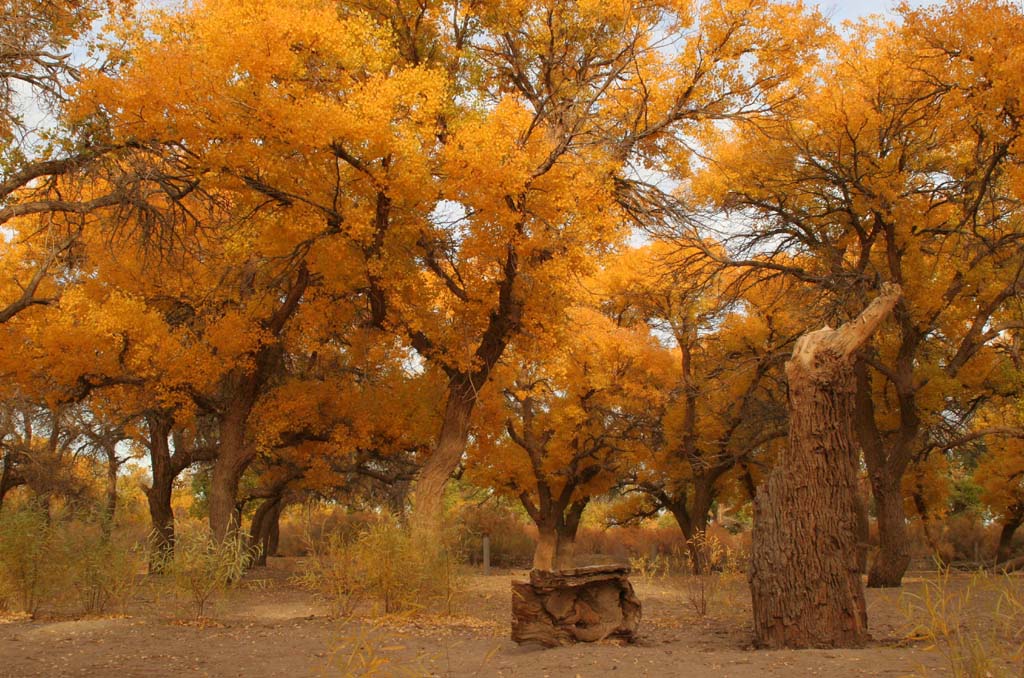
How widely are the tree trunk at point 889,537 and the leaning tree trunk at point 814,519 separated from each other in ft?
22.5

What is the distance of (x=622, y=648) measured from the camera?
6.73 metres

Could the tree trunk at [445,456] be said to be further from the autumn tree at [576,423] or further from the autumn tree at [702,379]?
the autumn tree at [702,379]

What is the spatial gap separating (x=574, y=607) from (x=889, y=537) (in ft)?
25.3

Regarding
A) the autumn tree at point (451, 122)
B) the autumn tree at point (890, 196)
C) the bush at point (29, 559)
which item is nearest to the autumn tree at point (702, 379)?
the autumn tree at point (890, 196)

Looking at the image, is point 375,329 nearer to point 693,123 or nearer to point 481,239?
point 481,239

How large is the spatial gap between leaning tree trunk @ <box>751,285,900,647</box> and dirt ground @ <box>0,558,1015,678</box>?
1.01 ft

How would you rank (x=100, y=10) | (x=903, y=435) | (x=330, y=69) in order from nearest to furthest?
(x=100, y=10), (x=330, y=69), (x=903, y=435)

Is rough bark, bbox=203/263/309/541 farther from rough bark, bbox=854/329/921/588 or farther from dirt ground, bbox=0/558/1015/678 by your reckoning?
rough bark, bbox=854/329/921/588

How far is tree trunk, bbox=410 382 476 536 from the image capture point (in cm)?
1251

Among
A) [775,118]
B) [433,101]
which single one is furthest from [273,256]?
[775,118]

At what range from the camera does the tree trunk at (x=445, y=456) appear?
12.5 m

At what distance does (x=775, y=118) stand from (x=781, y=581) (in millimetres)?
7911

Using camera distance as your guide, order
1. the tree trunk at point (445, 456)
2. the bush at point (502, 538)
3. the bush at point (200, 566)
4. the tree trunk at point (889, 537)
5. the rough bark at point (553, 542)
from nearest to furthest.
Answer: the bush at point (200, 566) < the tree trunk at point (445, 456) < the tree trunk at point (889, 537) < the rough bark at point (553, 542) < the bush at point (502, 538)

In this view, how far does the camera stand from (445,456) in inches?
506
